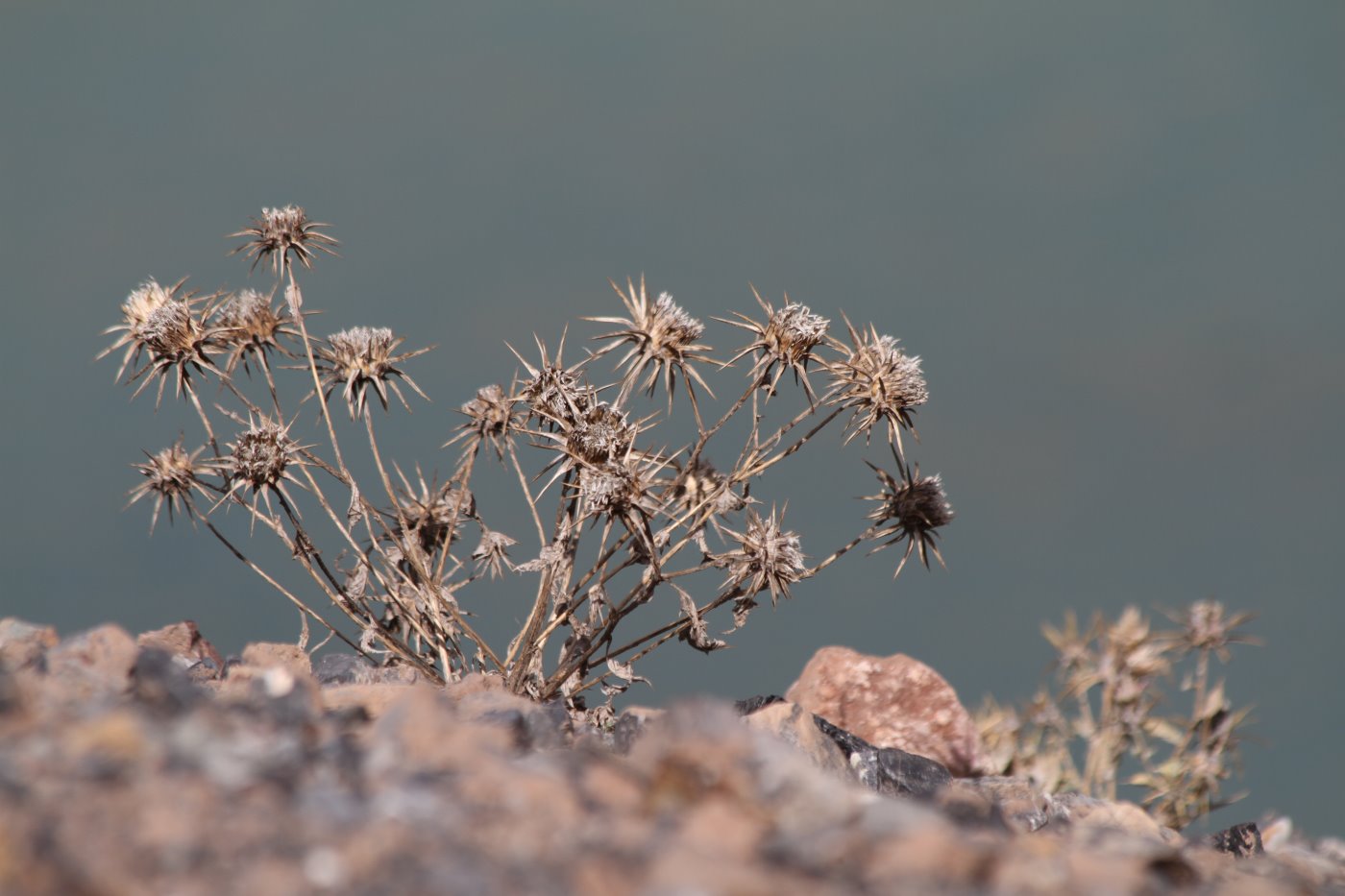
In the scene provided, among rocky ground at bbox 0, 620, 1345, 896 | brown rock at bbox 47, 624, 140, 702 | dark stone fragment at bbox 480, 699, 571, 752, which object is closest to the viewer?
rocky ground at bbox 0, 620, 1345, 896

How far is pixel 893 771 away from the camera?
9836 millimetres

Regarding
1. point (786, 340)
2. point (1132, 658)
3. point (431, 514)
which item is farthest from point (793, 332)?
point (1132, 658)

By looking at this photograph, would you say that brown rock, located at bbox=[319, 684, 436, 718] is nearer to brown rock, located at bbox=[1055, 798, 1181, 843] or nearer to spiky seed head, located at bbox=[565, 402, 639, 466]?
spiky seed head, located at bbox=[565, 402, 639, 466]

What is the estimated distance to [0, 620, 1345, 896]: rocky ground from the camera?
15.0 feet

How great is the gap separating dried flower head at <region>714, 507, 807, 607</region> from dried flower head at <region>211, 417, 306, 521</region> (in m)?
3.39

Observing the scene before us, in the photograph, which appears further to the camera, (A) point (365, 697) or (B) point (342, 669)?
(B) point (342, 669)

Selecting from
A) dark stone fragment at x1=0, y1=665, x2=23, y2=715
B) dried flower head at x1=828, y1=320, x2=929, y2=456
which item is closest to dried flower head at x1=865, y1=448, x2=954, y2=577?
dried flower head at x1=828, y1=320, x2=929, y2=456

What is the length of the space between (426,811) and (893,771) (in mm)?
5483

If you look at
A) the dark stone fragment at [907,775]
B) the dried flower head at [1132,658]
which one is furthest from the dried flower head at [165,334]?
the dried flower head at [1132,658]

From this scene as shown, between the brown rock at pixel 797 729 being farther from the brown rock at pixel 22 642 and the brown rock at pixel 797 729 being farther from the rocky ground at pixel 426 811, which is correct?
the brown rock at pixel 22 642

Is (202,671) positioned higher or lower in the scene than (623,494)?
lower

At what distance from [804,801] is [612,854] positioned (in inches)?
38.2

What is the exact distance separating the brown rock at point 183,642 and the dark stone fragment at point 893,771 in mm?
4807

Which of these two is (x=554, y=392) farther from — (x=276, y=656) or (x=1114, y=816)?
(x=1114, y=816)
